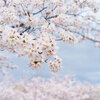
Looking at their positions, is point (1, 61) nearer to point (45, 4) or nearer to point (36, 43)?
point (45, 4)

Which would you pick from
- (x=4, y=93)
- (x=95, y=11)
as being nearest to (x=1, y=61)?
(x=95, y=11)

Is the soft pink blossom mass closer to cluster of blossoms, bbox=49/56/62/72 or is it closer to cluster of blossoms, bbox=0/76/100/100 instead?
cluster of blossoms, bbox=49/56/62/72

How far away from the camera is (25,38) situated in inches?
150

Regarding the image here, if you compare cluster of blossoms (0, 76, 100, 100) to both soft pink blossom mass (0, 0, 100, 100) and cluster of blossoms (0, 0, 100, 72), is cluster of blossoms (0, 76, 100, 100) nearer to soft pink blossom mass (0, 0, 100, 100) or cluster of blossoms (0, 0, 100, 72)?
soft pink blossom mass (0, 0, 100, 100)

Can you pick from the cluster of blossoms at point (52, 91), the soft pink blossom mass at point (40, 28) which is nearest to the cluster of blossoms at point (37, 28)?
the soft pink blossom mass at point (40, 28)

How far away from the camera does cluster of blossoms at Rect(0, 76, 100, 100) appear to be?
23.8 metres

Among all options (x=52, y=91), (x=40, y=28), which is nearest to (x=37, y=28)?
(x=40, y=28)

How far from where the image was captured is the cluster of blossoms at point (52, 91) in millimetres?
23766

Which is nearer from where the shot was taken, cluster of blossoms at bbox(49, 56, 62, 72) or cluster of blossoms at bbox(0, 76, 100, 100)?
cluster of blossoms at bbox(49, 56, 62, 72)

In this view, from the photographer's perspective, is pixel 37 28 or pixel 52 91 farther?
pixel 52 91

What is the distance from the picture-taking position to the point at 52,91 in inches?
992

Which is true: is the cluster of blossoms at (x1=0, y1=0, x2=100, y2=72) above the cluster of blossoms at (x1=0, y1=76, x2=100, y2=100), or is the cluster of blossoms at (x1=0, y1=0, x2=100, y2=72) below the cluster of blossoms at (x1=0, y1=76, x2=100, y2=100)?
above

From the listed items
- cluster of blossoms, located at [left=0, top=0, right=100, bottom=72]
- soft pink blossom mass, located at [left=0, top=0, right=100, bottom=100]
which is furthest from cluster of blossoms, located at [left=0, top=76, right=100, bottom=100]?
cluster of blossoms, located at [left=0, top=0, right=100, bottom=72]

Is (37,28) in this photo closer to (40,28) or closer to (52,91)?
(40,28)
